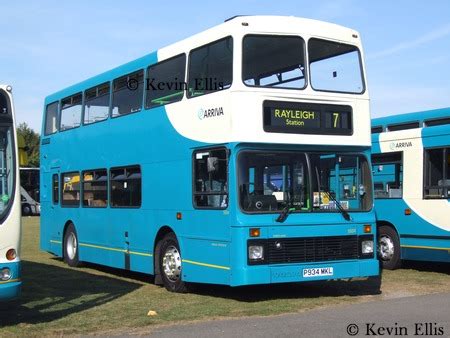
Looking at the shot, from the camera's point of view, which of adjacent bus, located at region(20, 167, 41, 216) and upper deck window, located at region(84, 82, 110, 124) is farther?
adjacent bus, located at region(20, 167, 41, 216)

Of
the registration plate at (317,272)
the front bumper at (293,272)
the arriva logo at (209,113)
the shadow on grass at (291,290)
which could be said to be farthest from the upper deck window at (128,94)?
the registration plate at (317,272)

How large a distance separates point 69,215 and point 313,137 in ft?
24.8

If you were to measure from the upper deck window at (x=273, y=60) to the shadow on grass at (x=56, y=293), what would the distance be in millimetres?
4258

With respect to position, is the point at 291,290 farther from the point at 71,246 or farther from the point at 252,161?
the point at 71,246

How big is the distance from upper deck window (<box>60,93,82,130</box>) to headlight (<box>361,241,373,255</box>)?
7.51 metres

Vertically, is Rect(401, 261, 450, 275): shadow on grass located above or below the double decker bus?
below

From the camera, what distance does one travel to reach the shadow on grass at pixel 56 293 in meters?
9.29

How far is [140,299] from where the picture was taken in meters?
10.8

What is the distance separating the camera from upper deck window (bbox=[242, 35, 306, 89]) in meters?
10.1

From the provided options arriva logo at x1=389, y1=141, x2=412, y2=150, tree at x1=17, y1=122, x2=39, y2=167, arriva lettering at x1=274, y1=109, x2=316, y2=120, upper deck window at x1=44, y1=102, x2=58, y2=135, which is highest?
tree at x1=17, y1=122, x2=39, y2=167

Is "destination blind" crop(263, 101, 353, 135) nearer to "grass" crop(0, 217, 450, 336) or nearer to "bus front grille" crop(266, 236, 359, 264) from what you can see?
"bus front grille" crop(266, 236, 359, 264)

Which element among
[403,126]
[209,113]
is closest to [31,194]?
[403,126]

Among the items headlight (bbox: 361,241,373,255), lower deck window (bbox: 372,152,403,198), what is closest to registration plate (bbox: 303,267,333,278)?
headlight (bbox: 361,241,373,255)

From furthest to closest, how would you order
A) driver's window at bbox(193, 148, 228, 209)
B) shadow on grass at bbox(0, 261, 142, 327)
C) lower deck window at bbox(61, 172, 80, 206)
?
1. lower deck window at bbox(61, 172, 80, 206)
2. driver's window at bbox(193, 148, 228, 209)
3. shadow on grass at bbox(0, 261, 142, 327)
